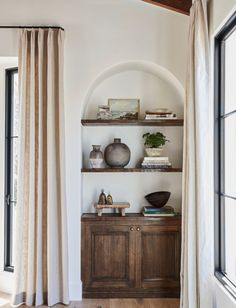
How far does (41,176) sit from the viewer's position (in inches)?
117

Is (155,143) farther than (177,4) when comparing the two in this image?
Yes

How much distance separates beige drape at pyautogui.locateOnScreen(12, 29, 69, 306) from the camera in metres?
2.93

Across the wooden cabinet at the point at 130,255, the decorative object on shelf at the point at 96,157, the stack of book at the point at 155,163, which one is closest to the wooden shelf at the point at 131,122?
the decorative object on shelf at the point at 96,157

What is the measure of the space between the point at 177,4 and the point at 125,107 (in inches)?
45.4

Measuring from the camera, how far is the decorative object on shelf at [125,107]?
339 centimetres

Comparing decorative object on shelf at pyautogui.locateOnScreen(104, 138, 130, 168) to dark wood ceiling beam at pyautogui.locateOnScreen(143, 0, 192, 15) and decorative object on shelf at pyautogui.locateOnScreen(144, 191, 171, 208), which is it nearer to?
decorative object on shelf at pyautogui.locateOnScreen(144, 191, 171, 208)

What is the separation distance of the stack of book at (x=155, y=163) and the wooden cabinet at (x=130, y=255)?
539 millimetres

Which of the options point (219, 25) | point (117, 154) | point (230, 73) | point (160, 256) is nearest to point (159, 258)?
point (160, 256)

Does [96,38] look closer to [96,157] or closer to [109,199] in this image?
[96,157]

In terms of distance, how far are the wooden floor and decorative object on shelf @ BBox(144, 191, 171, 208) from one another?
95cm

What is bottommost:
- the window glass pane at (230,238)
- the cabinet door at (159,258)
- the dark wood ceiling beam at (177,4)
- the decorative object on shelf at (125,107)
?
the cabinet door at (159,258)

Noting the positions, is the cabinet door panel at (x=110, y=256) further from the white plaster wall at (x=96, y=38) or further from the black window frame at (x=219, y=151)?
the black window frame at (x=219, y=151)

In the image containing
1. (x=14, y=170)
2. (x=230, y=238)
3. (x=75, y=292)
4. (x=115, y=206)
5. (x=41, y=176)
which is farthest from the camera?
(x=14, y=170)

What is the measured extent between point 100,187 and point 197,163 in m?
1.34
